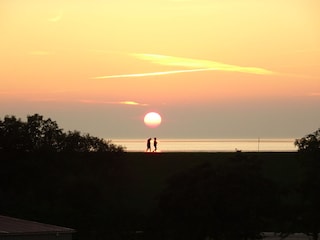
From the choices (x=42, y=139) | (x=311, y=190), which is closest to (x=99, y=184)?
(x=42, y=139)

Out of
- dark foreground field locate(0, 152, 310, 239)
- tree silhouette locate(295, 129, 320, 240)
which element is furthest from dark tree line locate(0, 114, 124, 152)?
tree silhouette locate(295, 129, 320, 240)

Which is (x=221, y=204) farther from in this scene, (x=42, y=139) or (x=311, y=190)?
(x=42, y=139)

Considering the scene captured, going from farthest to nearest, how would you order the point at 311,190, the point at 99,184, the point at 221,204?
the point at 99,184
the point at 311,190
the point at 221,204

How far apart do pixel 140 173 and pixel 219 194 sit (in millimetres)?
30411

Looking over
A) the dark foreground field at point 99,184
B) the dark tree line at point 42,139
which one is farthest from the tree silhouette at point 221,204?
the dark tree line at point 42,139

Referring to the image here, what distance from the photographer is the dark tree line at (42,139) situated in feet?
229

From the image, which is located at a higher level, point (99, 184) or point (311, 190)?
point (99, 184)

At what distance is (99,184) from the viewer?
65562 millimetres

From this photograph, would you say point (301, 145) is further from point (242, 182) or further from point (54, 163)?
point (54, 163)

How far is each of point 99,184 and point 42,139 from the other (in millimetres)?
8182

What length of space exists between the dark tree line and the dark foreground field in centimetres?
84

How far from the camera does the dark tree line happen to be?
69875 mm

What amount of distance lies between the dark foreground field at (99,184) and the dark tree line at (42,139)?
84 centimetres

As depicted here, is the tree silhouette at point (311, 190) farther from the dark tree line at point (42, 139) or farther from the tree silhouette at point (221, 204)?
the dark tree line at point (42, 139)
